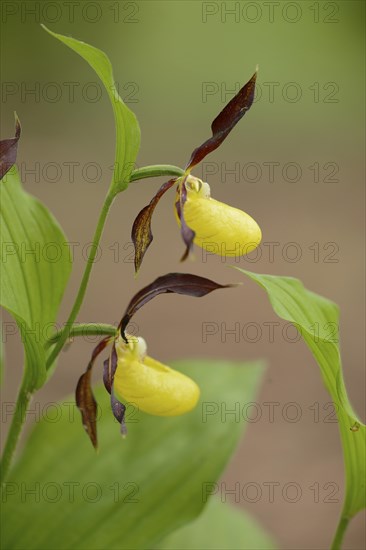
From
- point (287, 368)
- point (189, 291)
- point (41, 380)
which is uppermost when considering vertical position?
point (189, 291)

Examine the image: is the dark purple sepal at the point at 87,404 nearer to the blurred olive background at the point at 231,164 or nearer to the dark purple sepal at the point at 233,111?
the dark purple sepal at the point at 233,111

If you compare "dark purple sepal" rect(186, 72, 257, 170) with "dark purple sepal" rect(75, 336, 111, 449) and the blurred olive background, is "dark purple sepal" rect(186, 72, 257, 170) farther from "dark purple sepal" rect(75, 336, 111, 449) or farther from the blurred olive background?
the blurred olive background

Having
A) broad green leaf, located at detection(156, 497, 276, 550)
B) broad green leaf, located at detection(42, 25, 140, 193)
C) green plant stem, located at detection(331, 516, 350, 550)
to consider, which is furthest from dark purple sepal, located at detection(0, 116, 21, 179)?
broad green leaf, located at detection(156, 497, 276, 550)

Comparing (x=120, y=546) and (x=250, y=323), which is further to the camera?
(x=250, y=323)

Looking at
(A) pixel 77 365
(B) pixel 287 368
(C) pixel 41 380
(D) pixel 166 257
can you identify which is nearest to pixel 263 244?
(D) pixel 166 257

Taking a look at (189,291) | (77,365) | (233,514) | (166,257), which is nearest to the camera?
(189,291)

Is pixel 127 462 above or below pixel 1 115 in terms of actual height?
below

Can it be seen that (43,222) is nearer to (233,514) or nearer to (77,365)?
(233,514)
